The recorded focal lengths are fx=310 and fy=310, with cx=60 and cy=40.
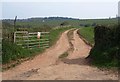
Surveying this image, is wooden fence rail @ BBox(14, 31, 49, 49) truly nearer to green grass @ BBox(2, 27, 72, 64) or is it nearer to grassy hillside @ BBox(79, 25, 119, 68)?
green grass @ BBox(2, 27, 72, 64)

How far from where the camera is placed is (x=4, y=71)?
52.8 feet

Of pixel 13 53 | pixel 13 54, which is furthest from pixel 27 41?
pixel 13 54

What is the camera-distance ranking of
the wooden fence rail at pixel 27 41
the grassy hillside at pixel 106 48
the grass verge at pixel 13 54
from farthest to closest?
1. the wooden fence rail at pixel 27 41
2. the grass verge at pixel 13 54
3. the grassy hillside at pixel 106 48

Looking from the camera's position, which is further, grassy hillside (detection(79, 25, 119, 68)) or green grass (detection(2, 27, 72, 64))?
green grass (detection(2, 27, 72, 64))

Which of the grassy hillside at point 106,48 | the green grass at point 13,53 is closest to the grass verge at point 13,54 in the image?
the green grass at point 13,53

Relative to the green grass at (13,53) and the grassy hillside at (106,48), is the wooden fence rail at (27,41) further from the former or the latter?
the grassy hillside at (106,48)

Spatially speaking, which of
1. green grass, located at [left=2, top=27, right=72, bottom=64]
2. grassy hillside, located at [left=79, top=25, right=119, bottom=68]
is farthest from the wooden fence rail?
grassy hillside, located at [left=79, top=25, right=119, bottom=68]

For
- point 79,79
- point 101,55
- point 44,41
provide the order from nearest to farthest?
point 79,79, point 101,55, point 44,41

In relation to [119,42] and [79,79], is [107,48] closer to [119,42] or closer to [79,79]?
[119,42]

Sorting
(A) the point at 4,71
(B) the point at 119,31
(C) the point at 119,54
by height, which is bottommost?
(A) the point at 4,71

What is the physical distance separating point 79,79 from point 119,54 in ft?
13.7

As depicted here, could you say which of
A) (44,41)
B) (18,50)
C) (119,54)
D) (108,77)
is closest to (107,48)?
(119,54)

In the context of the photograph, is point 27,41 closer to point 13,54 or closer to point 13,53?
point 13,53

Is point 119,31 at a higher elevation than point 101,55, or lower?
higher
